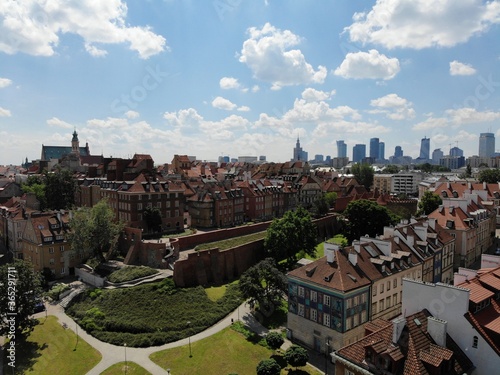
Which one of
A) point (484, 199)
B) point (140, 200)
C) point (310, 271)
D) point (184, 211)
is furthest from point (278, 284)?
point (484, 199)

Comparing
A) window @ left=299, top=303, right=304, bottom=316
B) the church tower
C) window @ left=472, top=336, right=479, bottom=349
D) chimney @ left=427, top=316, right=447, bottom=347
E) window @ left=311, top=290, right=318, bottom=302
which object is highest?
the church tower

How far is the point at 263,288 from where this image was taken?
139 feet

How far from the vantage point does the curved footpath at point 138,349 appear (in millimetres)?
34112

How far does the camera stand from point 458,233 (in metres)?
51.1

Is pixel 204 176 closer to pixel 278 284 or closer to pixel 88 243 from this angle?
pixel 88 243

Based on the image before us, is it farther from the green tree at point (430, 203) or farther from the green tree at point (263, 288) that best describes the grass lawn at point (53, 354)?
the green tree at point (430, 203)

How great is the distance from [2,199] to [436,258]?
91.9 meters

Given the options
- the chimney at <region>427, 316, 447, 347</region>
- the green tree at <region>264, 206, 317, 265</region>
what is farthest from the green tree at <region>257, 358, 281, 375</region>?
the green tree at <region>264, 206, 317, 265</region>

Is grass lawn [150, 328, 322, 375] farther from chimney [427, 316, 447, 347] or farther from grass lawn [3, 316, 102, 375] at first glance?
chimney [427, 316, 447, 347]

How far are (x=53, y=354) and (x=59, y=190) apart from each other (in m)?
54.7

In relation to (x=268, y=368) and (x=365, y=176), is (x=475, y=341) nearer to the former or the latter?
(x=268, y=368)

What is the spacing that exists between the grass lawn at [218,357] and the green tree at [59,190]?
57882 mm

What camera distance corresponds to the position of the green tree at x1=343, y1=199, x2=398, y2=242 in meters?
61.5

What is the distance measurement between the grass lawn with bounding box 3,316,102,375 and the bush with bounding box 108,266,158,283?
958 centimetres
